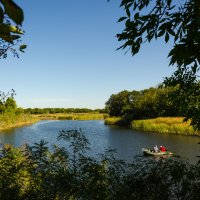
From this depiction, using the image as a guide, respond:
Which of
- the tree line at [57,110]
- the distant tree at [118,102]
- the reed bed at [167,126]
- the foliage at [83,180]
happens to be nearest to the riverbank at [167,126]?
the reed bed at [167,126]

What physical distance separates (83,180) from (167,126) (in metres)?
44.9

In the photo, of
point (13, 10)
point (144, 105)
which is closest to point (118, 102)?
point (144, 105)

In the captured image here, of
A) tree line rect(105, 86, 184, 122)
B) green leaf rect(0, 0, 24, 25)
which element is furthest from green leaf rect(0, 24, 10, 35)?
tree line rect(105, 86, 184, 122)

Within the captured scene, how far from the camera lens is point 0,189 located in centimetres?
705

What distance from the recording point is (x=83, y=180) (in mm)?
7156

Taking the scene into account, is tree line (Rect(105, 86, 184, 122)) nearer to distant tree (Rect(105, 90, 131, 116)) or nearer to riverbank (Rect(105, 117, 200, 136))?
distant tree (Rect(105, 90, 131, 116))

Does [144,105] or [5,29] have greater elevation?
[144,105]

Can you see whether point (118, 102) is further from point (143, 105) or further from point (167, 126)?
Result: point (167, 126)

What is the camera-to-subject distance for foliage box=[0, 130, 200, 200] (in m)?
6.95

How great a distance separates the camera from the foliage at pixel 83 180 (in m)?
6.95

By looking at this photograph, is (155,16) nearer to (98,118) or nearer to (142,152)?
(142,152)

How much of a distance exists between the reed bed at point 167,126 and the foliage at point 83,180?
3747 cm

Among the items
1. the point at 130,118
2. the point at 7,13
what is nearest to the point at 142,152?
the point at 7,13

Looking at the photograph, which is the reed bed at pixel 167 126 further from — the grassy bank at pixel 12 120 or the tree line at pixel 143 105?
the grassy bank at pixel 12 120
